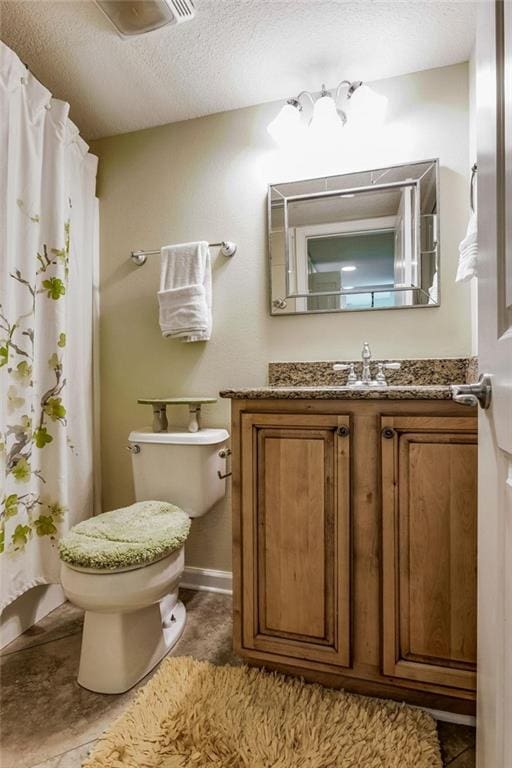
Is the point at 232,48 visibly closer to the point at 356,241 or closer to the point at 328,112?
the point at 328,112

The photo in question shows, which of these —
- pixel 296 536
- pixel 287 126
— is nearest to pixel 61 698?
pixel 296 536

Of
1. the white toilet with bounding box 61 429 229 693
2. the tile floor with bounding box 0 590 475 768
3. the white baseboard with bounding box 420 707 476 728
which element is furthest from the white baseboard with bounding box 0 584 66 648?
the white baseboard with bounding box 420 707 476 728

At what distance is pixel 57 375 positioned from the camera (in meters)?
1.55

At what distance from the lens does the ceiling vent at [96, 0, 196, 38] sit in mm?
1212

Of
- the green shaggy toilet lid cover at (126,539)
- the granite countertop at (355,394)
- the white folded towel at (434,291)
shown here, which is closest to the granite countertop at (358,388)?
the granite countertop at (355,394)

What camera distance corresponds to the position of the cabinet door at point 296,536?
3.48 feet

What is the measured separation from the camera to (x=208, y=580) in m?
1.75

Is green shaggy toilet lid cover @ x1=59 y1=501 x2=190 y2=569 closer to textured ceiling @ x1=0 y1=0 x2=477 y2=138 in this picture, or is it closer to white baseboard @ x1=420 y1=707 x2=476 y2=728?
white baseboard @ x1=420 y1=707 x2=476 y2=728

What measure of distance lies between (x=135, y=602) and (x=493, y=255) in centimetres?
122

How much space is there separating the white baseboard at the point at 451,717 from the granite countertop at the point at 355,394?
0.87m

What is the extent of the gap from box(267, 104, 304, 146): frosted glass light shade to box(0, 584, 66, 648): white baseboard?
6.68 ft

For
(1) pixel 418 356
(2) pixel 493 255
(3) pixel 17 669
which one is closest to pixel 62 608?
(3) pixel 17 669

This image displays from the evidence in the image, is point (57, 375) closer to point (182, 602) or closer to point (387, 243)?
point (182, 602)

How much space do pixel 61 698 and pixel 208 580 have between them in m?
0.71
